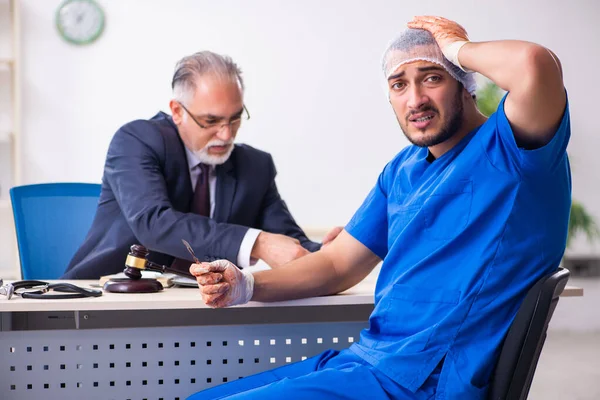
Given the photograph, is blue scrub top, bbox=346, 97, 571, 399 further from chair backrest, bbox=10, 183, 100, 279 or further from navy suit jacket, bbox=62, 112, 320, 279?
chair backrest, bbox=10, 183, 100, 279

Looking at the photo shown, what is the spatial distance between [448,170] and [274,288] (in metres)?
0.55

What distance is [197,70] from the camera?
9.00ft

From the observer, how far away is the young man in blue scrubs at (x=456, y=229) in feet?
4.62

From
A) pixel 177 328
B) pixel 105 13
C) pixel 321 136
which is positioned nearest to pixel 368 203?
pixel 177 328

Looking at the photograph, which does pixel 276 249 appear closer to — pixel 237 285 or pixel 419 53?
pixel 237 285

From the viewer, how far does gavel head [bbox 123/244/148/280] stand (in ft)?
6.28

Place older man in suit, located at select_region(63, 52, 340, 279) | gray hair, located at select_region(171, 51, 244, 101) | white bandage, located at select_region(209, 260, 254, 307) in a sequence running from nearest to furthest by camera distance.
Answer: white bandage, located at select_region(209, 260, 254, 307), older man in suit, located at select_region(63, 52, 340, 279), gray hair, located at select_region(171, 51, 244, 101)

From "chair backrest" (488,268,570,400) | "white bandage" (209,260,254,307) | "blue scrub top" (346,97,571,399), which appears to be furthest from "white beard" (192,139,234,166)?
"chair backrest" (488,268,570,400)

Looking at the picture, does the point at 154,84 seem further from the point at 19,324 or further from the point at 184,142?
the point at 19,324

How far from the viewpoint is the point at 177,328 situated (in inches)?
77.3

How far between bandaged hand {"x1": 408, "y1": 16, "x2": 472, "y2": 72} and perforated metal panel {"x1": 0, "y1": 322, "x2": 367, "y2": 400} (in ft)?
2.73

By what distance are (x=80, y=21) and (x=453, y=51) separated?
13.6 feet

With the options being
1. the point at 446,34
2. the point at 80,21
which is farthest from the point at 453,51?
the point at 80,21

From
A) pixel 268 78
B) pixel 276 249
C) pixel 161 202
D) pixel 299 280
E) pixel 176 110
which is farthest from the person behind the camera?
pixel 268 78
